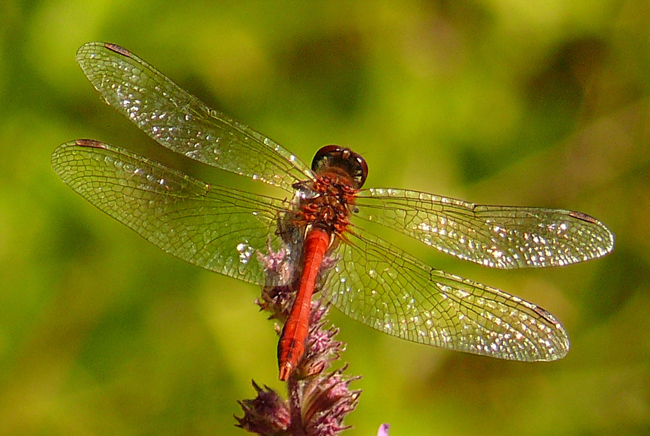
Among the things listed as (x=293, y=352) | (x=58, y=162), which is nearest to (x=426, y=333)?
(x=293, y=352)

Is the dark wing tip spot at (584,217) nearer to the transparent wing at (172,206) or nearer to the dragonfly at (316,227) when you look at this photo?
the dragonfly at (316,227)

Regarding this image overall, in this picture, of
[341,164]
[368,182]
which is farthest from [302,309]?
[368,182]

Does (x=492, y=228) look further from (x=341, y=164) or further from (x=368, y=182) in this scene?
(x=368, y=182)

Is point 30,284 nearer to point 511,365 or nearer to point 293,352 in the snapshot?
point 293,352

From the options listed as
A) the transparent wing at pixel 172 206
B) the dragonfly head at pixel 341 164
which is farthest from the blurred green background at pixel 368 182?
the transparent wing at pixel 172 206

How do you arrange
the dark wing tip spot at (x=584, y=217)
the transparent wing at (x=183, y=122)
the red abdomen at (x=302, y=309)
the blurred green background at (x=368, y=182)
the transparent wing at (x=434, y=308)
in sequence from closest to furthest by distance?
the red abdomen at (x=302, y=309) < the transparent wing at (x=434, y=308) < the dark wing tip spot at (x=584, y=217) < the transparent wing at (x=183, y=122) < the blurred green background at (x=368, y=182)
